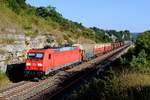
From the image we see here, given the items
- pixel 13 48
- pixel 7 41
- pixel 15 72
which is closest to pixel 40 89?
pixel 15 72

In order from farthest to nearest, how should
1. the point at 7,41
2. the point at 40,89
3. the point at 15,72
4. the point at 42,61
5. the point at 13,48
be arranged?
the point at 7,41, the point at 13,48, the point at 15,72, the point at 42,61, the point at 40,89

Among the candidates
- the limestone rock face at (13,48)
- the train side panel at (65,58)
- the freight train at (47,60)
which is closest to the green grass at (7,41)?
the limestone rock face at (13,48)

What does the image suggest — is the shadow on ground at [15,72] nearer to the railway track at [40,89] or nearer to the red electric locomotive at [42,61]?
the red electric locomotive at [42,61]

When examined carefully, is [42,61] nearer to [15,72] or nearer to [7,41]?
[15,72]

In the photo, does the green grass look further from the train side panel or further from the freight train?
the train side panel

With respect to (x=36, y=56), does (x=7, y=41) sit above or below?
above

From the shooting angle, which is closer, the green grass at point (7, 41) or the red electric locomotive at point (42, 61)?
the red electric locomotive at point (42, 61)

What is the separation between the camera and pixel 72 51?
4431cm

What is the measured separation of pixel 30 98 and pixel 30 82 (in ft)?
25.6

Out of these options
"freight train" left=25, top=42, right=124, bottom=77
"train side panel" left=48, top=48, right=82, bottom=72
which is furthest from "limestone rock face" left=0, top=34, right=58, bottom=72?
"train side panel" left=48, top=48, right=82, bottom=72

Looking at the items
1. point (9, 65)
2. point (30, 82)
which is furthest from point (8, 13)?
point (30, 82)

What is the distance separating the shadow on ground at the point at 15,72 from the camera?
112ft

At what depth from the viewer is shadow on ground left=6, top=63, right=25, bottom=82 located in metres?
34.2

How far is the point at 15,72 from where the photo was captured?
35625 millimetres
